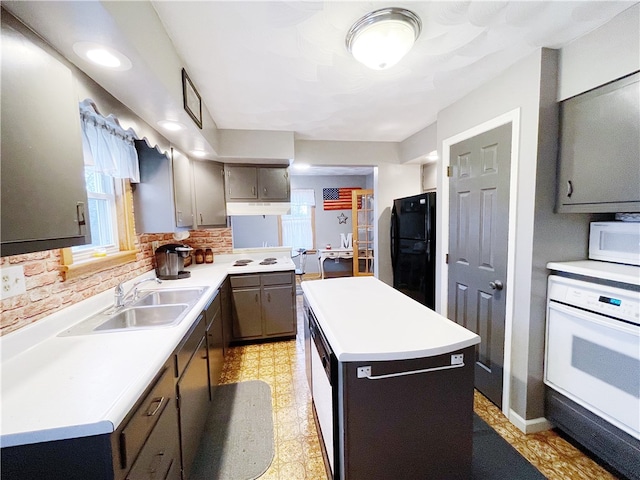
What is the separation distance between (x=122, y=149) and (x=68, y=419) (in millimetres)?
1806

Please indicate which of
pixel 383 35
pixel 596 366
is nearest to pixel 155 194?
pixel 383 35

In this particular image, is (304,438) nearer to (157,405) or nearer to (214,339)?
(214,339)

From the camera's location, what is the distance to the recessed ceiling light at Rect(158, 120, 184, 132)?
1845 millimetres

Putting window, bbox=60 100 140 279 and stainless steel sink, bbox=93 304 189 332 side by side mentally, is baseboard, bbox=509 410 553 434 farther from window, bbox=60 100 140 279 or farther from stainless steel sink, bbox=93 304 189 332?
window, bbox=60 100 140 279

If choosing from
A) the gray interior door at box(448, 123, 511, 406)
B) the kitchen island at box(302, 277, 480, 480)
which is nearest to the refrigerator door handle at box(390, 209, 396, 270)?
the gray interior door at box(448, 123, 511, 406)

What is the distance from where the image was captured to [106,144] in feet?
5.59

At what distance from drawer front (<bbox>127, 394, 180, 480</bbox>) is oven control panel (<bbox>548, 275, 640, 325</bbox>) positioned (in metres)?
2.16

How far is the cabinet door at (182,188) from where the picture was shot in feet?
8.04

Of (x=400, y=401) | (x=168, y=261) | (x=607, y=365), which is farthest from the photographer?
(x=168, y=261)

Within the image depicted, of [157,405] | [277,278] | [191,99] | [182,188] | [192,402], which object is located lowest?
[192,402]

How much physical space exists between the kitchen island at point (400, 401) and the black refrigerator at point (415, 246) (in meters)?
1.67

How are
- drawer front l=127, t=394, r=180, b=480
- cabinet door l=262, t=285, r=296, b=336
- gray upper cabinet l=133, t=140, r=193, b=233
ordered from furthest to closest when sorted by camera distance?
cabinet door l=262, t=285, r=296, b=336, gray upper cabinet l=133, t=140, r=193, b=233, drawer front l=127, t=394, r=180, b=480

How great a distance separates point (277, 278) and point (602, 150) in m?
2.67

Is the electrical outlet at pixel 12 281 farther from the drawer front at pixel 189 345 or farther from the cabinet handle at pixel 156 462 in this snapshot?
the cabinet handle at pixel 156 462
